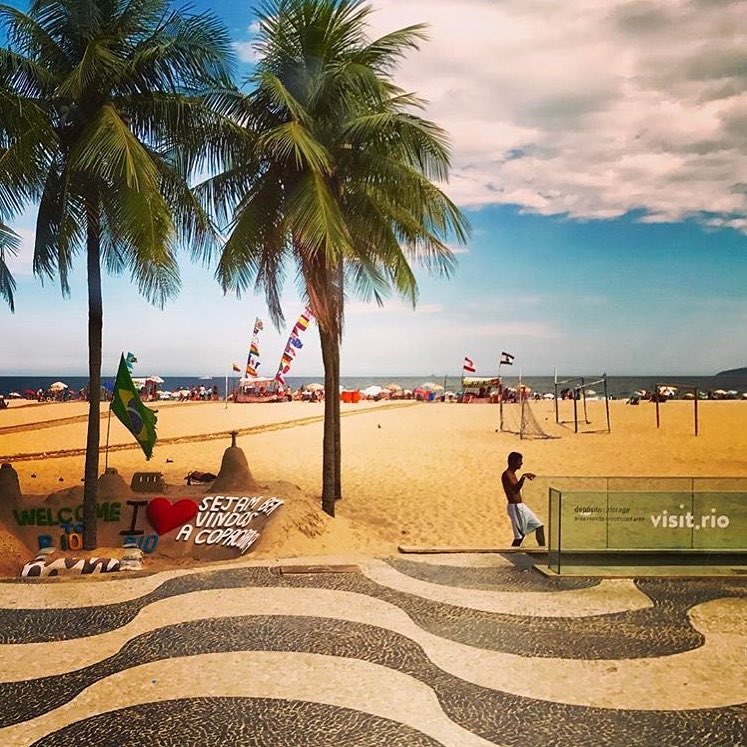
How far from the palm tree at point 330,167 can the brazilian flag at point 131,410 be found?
7.19 ft

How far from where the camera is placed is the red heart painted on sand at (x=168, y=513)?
435 inches

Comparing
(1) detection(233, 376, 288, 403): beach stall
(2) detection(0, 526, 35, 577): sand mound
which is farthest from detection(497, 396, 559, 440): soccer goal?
(1) detection(233, 376, 288, 403): beach stall

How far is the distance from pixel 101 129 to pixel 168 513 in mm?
5460

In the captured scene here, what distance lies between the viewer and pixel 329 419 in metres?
13.0

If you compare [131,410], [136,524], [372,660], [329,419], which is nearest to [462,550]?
[372,660]

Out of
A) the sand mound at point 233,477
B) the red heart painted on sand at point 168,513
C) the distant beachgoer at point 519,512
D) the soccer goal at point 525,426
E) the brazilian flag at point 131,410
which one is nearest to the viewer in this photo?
the distant beachgoer at point 519,512

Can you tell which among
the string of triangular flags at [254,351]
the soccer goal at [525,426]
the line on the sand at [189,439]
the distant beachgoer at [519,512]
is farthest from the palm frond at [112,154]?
the string of triangular flags at [254,351]

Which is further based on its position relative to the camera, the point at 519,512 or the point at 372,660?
the point at 519,512

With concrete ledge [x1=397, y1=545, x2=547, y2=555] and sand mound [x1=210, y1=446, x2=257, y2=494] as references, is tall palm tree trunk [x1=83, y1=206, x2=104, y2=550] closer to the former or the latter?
sand mound [x1=210, y1=446, x2=257, y2=494]

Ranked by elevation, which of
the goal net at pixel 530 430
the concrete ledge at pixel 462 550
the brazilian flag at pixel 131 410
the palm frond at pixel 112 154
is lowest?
the concrete ledge at pixel 462 550

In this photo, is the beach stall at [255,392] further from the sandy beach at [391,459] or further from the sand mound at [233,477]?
the sand mound at [233,477]

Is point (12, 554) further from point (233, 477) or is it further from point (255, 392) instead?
point (255, 392)

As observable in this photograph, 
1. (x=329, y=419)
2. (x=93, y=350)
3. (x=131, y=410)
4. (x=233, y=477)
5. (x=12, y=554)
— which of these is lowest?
(x=12, y=554)

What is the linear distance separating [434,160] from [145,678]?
29.3 ft
